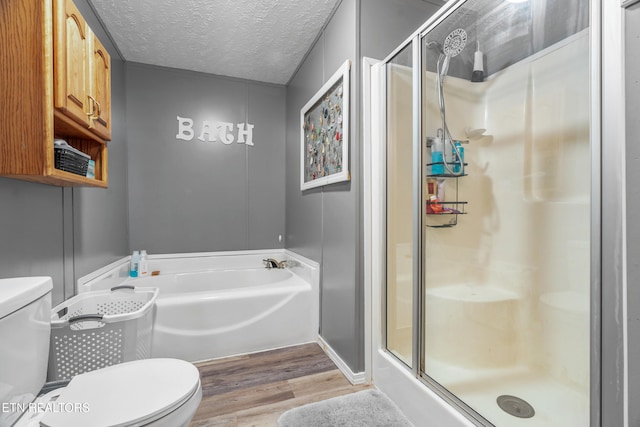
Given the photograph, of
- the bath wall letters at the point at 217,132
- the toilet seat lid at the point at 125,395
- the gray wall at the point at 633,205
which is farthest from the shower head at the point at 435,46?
the bath wall letters at the point at 217,132

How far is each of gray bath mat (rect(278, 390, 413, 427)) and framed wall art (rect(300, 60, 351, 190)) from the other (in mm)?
1323

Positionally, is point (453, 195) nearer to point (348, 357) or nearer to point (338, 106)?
point (338, 106)

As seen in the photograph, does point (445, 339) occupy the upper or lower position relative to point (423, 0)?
lower

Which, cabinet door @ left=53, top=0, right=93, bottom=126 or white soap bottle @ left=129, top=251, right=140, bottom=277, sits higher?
cabinet door @ left=53, top=0, right=93, bottom=126

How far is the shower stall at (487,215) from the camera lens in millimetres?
1294

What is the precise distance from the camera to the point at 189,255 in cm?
302

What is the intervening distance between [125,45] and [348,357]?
10.1 ft

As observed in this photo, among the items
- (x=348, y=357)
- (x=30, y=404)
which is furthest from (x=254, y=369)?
(x=30, y=404)

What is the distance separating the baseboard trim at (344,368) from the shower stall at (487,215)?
0.13 m

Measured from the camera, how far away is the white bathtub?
209 cm

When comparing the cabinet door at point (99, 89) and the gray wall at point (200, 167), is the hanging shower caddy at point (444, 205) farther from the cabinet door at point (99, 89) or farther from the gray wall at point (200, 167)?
the gray wall at point (200, 167)

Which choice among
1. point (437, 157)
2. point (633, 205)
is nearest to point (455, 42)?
point (437, 157)

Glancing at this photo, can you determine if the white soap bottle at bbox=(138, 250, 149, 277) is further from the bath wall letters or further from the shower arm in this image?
the shower arm

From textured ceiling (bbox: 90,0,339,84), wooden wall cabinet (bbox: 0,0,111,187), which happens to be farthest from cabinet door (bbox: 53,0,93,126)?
textured ceiling (bbox: 90,0,339,84)
